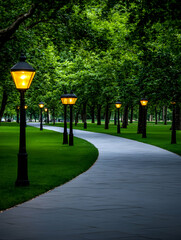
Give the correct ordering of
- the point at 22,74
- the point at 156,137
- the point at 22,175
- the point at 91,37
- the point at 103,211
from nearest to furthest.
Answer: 1. the point at 103,211
2. the point at 22,175
3. the point at 22,74
4. the point at 91,37
5. the point at 156,137

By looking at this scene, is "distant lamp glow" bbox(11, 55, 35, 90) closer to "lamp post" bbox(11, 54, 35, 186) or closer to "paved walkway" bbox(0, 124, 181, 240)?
"lamp post" bbox(11, 54, 35, 186)

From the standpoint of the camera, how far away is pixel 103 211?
7.52m

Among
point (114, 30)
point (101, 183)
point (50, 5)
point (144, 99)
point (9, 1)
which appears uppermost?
point (114, 30)

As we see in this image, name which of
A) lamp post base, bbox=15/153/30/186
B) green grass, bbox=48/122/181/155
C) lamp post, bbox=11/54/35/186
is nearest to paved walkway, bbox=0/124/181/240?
lamp post base, bbox=15/153/30/186

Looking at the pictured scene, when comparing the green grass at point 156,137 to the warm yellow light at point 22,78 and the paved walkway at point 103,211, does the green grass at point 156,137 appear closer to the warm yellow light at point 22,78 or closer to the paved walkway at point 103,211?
the paved walkway at point 103,211

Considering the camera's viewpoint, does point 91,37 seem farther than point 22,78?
Yes

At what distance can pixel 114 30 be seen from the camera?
47094 mm

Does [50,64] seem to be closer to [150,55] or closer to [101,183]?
[150,55]

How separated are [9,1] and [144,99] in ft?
64.8

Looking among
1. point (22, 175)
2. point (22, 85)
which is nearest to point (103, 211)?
point (22, 175)

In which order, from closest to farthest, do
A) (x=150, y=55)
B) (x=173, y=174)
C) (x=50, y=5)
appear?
1. (x=173, y=174)
2. (x=50, y=5)
3. (x=150, y=55)

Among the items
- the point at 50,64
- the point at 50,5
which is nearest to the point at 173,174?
the point at 50,5

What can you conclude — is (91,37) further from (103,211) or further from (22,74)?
(103,211)

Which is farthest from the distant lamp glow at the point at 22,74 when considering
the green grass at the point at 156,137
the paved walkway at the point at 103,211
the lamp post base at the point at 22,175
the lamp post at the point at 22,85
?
the green grass at the point at 156,137
